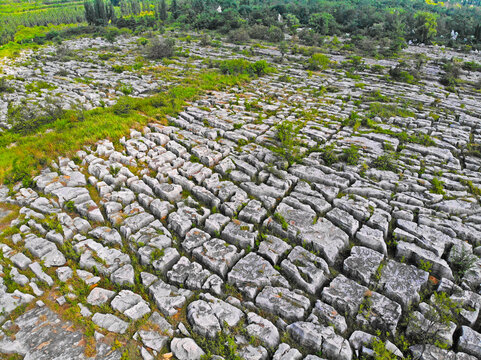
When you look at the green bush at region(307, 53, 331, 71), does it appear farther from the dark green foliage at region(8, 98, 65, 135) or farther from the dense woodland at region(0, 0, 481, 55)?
the dark green foliage at region(8, 98, 65, 135)

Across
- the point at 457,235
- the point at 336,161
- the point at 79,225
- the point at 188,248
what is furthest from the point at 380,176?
the point at 79,225

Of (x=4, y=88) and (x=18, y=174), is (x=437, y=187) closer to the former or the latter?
(x=18, y=174)

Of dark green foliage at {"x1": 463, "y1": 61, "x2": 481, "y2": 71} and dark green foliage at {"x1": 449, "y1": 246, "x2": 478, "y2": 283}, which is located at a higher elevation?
dark green foliage at {"x1": 463, "y1": 61, "x2": 481, "y2": 71}

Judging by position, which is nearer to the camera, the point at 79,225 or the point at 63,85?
the point at 79,225

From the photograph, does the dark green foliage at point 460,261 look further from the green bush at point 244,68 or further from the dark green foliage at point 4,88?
the dark green foliage at point 4,88

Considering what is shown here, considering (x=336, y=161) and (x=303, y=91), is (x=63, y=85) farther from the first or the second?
(x=336, y=161)

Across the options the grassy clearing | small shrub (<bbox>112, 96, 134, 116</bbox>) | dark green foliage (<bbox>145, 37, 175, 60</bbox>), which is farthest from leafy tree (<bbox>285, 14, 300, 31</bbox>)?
small shrub (<bbox>112, 96, 134, 116</bbox>)
